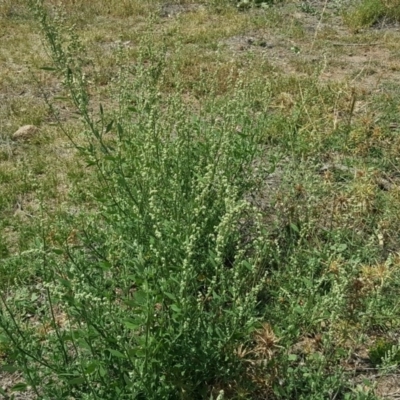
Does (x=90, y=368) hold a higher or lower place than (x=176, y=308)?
lower

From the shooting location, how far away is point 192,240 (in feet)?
6.98

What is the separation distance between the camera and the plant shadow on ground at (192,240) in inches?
88.3

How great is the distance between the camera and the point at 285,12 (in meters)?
9.16

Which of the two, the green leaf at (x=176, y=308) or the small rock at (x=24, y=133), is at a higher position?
the green leaf at (x=176, y=308)

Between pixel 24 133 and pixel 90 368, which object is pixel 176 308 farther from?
pixel 24 133

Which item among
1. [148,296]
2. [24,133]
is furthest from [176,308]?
[24,133]

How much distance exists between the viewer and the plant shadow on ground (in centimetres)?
224

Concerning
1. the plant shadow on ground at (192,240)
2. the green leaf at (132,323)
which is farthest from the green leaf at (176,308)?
the green leaf at (132,323)

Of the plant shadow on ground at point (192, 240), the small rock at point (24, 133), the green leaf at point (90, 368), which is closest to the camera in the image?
the green leaf at point (90, 368)

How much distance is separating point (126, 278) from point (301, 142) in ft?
8.00

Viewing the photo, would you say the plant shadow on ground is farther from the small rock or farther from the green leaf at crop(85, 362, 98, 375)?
the small rock

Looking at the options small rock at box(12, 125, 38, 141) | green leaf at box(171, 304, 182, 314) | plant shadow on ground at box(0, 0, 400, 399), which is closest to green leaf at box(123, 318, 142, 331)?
plant shadow on ground at box(0, 0, 400, 399)

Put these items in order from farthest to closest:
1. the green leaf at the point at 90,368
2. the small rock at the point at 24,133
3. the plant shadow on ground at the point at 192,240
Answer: the small rock at the point at 24,133
the plant shadow on ground at the point at 192,240
the green leaf at the point at 90,368

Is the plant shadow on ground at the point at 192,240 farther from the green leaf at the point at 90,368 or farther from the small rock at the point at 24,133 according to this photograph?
the small rock at the point at 24,133
